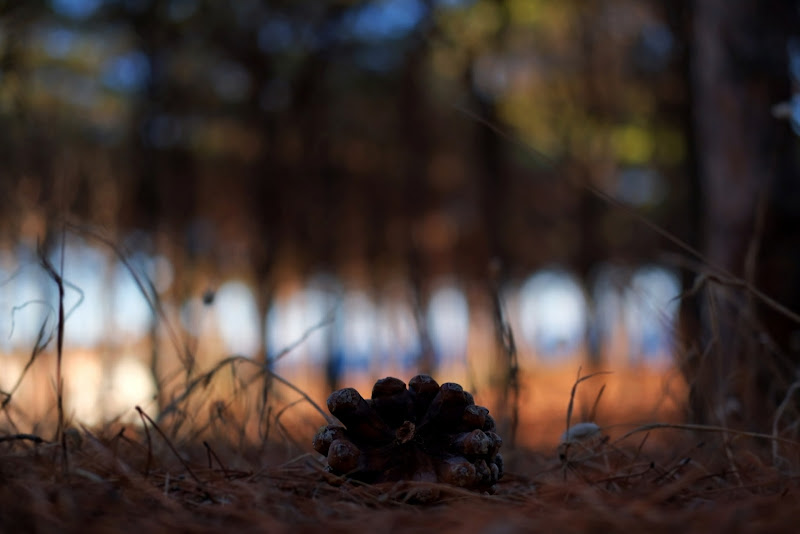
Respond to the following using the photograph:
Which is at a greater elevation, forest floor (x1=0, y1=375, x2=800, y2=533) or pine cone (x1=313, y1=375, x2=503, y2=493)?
pine cone (x1=313, y1=375, x2=503, y2=493)

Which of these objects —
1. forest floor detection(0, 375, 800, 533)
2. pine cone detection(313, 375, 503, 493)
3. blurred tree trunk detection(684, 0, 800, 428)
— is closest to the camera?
forest floor detection(0, 375, 800, 533)

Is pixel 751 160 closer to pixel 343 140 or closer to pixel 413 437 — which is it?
pixel 413 437

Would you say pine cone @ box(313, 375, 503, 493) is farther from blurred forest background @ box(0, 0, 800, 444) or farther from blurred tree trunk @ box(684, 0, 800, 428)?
blurred forest background @ box(0, 0, 800, 444)

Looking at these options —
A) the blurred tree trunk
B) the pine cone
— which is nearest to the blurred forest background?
the blurred tree trunk

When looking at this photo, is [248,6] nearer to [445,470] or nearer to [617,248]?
[617,248]

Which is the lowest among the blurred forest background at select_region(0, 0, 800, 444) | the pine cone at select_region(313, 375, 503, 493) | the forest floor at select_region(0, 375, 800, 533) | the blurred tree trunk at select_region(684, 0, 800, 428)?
the forest floor at select_region(0, 375, 800, 533)

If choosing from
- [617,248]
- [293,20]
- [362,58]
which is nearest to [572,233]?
[617,248]

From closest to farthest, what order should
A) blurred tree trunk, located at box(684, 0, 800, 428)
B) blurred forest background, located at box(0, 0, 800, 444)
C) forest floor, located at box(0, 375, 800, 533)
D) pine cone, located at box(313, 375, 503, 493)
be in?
1. forest floor, located at box(0, 375, 800, 533)
2. pine cone, located at box(313, 375, 503, 493)
3. blurred tree trunk, located at box(684, 0, 800, 428)
4. blurred forest background, located at box(0, 0, 800, 444)

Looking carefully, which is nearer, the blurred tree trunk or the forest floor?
the forest floor
